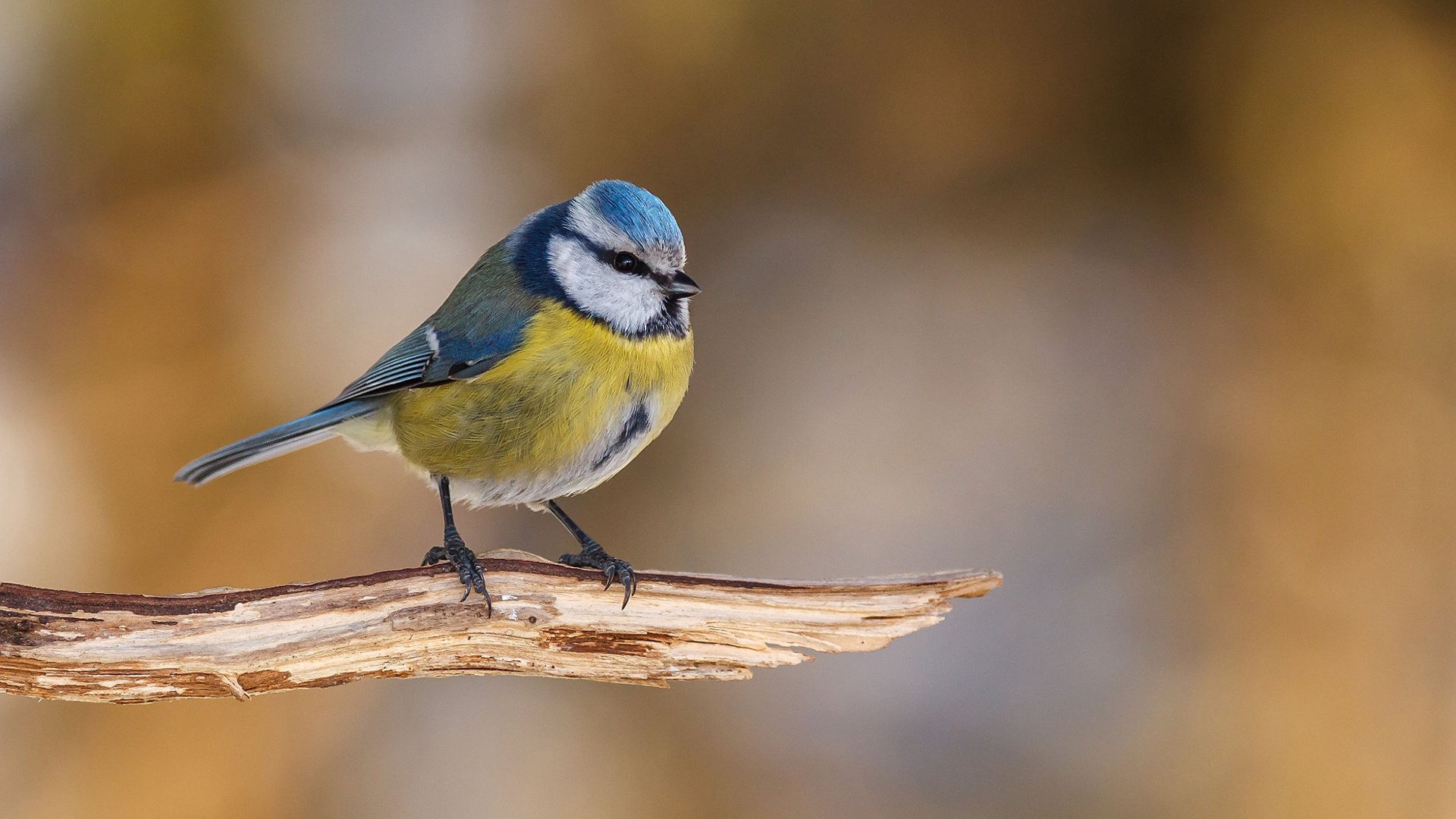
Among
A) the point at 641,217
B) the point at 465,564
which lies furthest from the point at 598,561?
the point at 641,217

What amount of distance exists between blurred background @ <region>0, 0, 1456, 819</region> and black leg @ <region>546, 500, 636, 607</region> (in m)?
0.92

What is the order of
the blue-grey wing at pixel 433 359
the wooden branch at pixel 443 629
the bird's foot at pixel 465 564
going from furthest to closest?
1. the blue-grey wing at pixel 433 359
2. the bird's foot at pixel 465 564
3. the wooden branch at pixel 443 629

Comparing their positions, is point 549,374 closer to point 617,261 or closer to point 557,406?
point 557,406

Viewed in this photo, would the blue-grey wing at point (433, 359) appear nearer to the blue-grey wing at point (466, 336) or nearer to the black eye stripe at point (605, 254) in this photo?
the blue-grey wing at point (466, 336)

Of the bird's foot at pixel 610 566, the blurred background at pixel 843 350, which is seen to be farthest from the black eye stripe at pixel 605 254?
the blurred background at pixel 843 350

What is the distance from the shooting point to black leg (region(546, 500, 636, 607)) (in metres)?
1.74

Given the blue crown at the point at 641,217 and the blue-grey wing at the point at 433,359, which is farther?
the blue-grey wing at the point at 433,359

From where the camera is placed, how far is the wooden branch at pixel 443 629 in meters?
1.51

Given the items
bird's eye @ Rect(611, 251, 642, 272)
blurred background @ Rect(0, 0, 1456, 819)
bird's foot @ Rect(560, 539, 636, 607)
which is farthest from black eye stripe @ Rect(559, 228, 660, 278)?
blurred background @ Rect(0, 0, 1456, 819)

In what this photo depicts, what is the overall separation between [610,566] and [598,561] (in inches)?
4.8

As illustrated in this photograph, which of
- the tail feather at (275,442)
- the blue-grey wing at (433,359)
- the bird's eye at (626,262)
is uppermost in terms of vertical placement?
the bird's eye at (626,262)

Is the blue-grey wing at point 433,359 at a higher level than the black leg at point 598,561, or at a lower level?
higher

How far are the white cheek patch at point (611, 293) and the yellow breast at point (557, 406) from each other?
27 millimetres

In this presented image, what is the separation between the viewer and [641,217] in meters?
1.68
